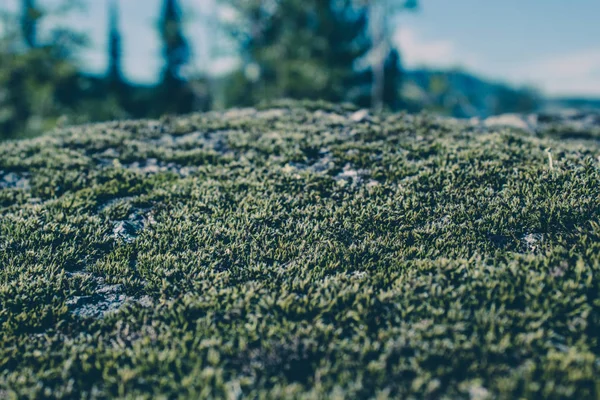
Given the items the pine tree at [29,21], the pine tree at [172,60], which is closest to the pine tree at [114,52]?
the pine tree at [172,60]

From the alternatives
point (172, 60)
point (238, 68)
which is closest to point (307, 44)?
point (238, 68)

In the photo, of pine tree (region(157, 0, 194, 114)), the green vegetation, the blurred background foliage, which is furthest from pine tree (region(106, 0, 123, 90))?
the green vegetation

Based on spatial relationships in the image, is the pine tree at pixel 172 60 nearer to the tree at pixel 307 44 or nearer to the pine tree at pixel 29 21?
the tree at pixel 307 44

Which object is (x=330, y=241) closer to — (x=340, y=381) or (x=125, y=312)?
(x=340, y=381)

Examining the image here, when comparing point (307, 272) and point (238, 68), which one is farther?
point (238, 68)

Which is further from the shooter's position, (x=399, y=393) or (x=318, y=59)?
(x=318, y=59)

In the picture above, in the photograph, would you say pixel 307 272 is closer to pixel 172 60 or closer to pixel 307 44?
pixel 307 44

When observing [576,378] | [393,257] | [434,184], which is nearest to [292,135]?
[434,184]
